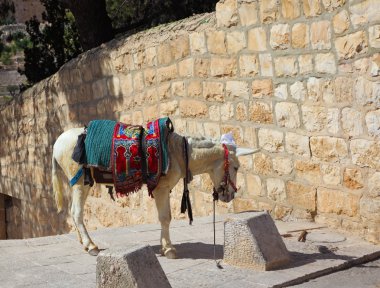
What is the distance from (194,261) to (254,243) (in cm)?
61

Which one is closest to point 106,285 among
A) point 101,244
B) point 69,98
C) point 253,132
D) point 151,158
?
point 151,158

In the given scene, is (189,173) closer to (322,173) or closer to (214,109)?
(322,173)

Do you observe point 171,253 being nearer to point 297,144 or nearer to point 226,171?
point 226,171

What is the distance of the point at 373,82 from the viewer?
6.23m

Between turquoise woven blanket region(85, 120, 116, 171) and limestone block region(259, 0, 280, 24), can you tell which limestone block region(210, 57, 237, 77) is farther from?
turquoise woven blanket region(85, 120, 116, 171)

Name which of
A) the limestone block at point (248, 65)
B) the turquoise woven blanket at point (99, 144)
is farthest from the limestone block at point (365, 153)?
the turquoise woven blanket at point (99, 144)

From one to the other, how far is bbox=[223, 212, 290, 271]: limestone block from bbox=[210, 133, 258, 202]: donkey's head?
0.88 ft

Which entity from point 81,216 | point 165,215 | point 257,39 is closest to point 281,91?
point 257,39

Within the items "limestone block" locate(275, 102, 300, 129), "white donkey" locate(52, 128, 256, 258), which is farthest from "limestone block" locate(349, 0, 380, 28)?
"white donkey" locate(52, 128, 256, 258)

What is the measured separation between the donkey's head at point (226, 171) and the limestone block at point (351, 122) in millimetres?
1075

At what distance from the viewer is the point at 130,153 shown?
5777mm

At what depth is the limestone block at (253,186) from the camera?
24.9 ft

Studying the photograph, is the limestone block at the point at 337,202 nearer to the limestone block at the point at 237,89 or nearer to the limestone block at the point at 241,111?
the limestone block at the point at 241,111

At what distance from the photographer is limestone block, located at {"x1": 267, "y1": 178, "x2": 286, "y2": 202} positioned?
24.0 feet
